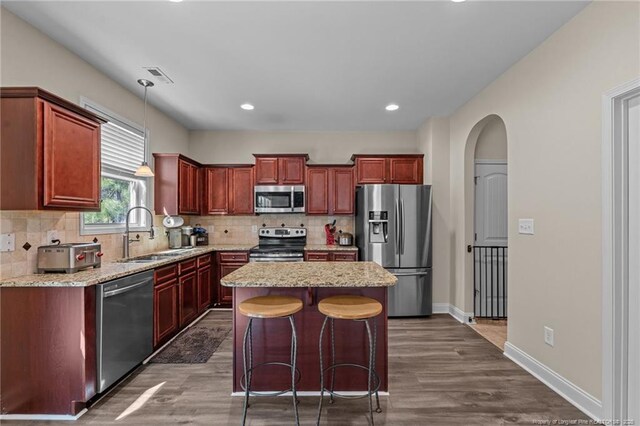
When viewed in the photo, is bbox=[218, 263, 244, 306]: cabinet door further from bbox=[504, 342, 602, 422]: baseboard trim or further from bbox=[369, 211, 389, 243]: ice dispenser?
bbox=[504, 342, 602, 422]: baseboard trim

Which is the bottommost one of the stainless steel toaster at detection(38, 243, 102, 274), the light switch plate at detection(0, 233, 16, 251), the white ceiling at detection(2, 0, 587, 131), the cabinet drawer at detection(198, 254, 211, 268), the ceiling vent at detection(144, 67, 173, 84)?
the cabinet drawer at detection(198, 254, 211, 268)

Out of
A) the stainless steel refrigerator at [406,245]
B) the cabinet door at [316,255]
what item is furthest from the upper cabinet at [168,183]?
the stainless steel refrigerator at [406,245]

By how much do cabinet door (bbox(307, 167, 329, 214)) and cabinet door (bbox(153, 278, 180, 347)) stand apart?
7.42 feet

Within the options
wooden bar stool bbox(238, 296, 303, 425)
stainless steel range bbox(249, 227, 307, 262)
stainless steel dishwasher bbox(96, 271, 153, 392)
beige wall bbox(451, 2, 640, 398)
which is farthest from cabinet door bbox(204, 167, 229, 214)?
beige wall bbox(451, 2, 640, 398)

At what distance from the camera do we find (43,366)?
2.09m

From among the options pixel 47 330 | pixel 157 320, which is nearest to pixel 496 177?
pixel 157 320

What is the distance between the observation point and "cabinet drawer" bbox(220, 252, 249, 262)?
14.7 feet

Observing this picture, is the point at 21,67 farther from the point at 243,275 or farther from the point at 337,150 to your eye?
the point at 337,150

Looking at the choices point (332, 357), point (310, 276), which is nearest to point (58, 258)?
point (310, 276)

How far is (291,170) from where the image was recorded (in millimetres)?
4777

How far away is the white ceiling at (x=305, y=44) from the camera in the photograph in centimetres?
213

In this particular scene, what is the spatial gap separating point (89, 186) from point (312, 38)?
2.18 m

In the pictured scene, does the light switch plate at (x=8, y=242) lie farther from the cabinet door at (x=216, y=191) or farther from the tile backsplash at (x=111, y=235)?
the cabinet door at (x=216, y=191)

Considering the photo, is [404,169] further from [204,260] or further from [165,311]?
[165,311]
